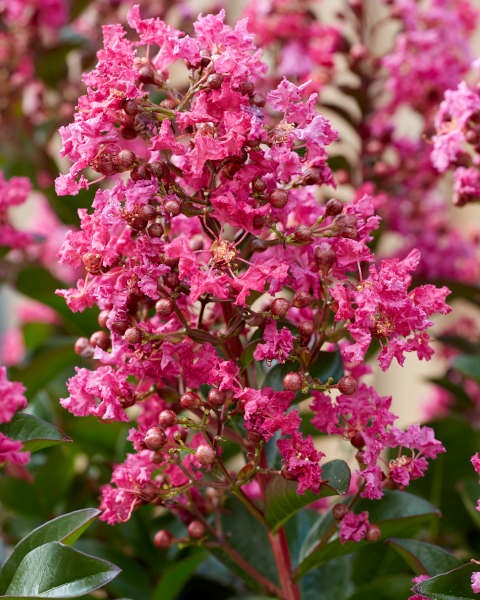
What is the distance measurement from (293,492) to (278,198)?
231 millimetres

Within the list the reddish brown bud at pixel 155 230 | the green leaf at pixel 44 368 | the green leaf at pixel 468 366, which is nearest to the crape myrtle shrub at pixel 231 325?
the reddish brown bud at pixel 155 230

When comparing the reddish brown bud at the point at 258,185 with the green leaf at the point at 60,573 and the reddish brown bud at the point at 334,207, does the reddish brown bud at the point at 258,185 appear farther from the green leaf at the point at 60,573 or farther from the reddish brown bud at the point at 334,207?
the green leaf at the point at 60,573

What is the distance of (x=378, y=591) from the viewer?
0.86 m

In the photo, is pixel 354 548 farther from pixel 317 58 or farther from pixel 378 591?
pixel 317 58

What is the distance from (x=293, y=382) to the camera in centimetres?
66

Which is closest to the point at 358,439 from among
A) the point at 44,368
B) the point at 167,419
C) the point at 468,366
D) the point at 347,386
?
the point at 347,386

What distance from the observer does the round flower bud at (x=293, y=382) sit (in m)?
0.66

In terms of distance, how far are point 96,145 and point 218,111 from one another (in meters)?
0.10

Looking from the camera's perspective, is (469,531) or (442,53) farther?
(442,53)

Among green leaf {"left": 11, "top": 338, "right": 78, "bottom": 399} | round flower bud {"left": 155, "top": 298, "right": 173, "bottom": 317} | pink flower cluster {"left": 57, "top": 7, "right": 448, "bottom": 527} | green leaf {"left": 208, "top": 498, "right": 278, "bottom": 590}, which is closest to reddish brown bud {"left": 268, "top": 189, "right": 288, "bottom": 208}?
pink flower cluster {"left": 57, "top": 7, "right": 448, "bottom": 527}

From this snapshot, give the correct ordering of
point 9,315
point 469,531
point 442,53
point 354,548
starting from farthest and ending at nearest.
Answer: point 9,315 → point 442,53 → point 469,531 → point 354,548

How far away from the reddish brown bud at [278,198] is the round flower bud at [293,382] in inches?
5.2

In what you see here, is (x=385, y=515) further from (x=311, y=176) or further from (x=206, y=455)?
(x=311, y=176)

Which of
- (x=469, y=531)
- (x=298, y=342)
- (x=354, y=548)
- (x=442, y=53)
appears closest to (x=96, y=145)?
(x=298, y=342)
